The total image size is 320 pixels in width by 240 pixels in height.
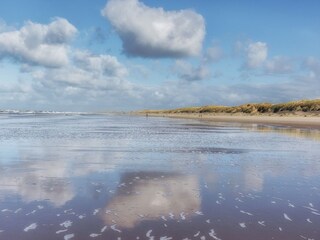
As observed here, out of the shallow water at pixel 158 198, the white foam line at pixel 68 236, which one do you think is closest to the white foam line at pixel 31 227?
the shallow water at pixel 158 198

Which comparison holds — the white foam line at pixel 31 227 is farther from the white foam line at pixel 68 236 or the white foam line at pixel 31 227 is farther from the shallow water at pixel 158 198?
the white foam line at pixel 68 236

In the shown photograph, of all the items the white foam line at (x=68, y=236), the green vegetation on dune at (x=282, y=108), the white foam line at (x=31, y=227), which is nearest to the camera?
the white foam line at (x=68, y=236)

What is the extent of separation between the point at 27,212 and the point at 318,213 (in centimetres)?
593

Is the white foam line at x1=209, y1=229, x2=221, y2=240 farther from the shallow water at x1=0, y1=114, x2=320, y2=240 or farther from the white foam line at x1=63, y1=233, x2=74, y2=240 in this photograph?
the white foam line at x1=63, y1=233, x2=74, y2=240

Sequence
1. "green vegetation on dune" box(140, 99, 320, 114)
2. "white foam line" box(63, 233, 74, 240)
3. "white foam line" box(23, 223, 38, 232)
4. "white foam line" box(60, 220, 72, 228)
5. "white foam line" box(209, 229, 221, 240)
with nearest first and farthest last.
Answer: "white foam line" box(63, 233, 74, 240), "white foam line" box(209, 229, 221, 240), "white foam line" box(23, 223, 38, 232), "white foam line" box(60, 220, 72, 228), "green vegetation on dune" box(140, 99, 320, 114)

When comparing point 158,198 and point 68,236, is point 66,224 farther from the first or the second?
point 158,198

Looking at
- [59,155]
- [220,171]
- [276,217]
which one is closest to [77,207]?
[276,217]

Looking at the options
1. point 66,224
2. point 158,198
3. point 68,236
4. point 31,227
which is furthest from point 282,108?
point 68,236

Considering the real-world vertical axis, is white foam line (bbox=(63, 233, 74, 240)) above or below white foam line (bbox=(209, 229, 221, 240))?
above

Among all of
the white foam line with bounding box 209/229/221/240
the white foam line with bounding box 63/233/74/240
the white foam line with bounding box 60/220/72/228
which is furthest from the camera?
the white foam line with bounding box 60/220/72/228

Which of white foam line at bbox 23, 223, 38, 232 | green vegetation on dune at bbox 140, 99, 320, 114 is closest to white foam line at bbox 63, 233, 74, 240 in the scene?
white foam line at bbox 23, 223, 38, 232

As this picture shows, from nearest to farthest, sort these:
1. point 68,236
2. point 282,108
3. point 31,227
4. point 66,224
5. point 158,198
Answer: point 68,236
point 31,227
point 66,224
point 158,198
point 282,108

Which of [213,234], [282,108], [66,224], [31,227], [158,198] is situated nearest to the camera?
[213,234]

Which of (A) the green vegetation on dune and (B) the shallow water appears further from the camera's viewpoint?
(A) the green vegetation on dune
